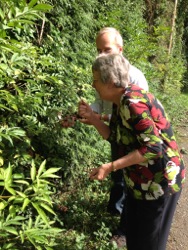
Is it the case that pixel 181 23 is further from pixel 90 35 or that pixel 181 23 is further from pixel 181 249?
pixel 181 249

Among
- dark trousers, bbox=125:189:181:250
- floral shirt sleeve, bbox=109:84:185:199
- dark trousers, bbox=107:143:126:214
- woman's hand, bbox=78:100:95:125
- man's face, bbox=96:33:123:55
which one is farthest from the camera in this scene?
dark trousers, bbox=107:143:126:214

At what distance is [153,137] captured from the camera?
1.63 m

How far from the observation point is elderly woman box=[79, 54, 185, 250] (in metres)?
1.65

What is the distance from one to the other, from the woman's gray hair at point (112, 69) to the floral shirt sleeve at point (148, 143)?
8 cm

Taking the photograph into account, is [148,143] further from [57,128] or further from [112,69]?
[57,128]

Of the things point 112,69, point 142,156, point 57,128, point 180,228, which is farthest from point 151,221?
point 180,228

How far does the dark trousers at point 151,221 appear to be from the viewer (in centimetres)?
Result: 192

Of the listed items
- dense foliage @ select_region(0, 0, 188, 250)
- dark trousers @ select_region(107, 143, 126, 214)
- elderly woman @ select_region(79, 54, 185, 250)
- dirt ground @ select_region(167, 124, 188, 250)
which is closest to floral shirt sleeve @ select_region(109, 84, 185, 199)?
elderly woman @ select_region(79, 54, 185, 250)

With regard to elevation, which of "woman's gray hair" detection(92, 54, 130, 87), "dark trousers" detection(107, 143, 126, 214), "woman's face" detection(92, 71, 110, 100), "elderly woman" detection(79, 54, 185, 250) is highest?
"woman's gray hair" detection(92, 54, 130, 87)

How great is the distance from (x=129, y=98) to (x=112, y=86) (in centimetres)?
14

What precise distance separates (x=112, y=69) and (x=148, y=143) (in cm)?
48

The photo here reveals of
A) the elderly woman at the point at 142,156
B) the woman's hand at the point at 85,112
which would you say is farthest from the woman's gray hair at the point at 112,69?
the woman's hand at the point at 85,112

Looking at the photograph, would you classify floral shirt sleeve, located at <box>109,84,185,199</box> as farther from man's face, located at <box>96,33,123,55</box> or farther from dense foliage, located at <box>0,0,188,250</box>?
man's face, located at <box>96,33,123,55</box>

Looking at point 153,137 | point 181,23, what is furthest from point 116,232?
point 181,23
